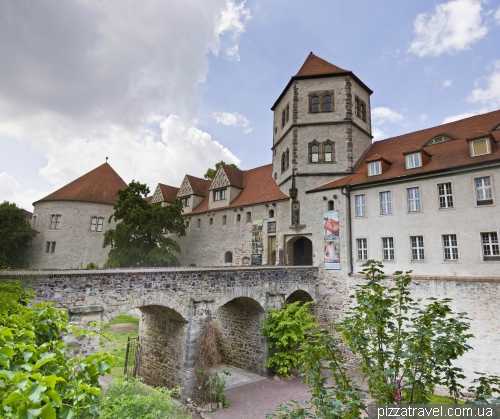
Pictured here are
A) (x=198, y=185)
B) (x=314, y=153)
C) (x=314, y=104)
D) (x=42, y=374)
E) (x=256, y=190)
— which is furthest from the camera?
(x=198, y=185)

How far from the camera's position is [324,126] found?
2258cm

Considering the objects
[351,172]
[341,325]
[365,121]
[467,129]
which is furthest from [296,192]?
[341,325]

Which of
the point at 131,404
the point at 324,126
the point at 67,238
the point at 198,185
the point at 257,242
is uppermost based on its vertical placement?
the point at 324,126

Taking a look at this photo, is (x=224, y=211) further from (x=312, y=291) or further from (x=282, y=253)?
(x=312, y=291)

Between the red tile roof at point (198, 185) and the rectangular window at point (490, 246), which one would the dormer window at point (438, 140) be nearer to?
the rectangular window at point (490, 246)

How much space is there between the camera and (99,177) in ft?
112

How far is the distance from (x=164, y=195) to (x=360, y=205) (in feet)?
71.4

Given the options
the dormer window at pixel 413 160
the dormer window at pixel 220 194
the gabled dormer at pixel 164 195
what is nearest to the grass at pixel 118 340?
the gabled dormer at pixel 164 195

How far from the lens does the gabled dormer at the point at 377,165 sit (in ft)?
62.8

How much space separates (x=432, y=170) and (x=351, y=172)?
5613mm

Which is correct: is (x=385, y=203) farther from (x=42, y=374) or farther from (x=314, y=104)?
(x=42, y=374)

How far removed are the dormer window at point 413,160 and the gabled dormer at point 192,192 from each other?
791 inches

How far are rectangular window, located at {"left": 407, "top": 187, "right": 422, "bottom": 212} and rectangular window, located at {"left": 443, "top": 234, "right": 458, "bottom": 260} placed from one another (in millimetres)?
2028

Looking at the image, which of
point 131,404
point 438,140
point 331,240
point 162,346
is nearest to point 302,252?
point 331,240
